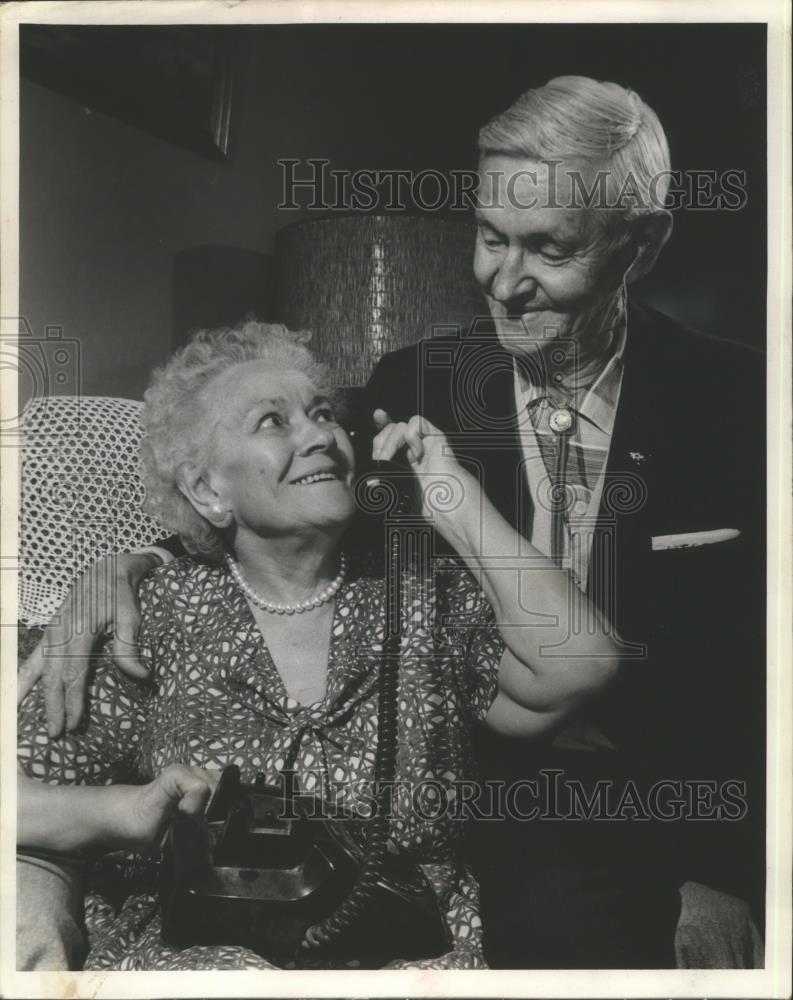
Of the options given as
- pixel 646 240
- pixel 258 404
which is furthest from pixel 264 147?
pixel 646 240

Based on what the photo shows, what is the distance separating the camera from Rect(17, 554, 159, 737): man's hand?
163 cm

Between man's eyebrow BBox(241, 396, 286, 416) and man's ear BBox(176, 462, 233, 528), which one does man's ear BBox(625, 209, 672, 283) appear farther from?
man's ear BBox(176, 462, 233, 528)

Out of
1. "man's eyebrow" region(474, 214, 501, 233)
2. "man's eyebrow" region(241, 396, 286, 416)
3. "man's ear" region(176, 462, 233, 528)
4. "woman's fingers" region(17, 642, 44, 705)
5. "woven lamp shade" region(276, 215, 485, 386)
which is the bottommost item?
"woman's fingers" region(17, 642, 44, 705)

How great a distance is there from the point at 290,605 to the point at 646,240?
867mm

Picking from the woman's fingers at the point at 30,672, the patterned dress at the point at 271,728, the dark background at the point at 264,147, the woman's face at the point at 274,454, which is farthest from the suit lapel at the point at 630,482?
the woman's fingers at the point at 30,672

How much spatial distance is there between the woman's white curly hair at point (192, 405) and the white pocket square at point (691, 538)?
24.2 inches

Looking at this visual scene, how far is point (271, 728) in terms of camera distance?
162cm

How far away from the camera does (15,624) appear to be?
168 cm

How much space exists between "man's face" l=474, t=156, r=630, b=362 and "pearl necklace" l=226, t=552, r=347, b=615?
1.61 ft

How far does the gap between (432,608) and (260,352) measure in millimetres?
514

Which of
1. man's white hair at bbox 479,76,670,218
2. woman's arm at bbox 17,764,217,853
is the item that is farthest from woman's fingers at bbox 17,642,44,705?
man's white hair at bbox 479,76,670,218

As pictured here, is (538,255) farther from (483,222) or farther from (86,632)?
(86,632)

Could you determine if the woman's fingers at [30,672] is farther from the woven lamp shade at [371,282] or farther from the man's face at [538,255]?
the man's face at [538,255]

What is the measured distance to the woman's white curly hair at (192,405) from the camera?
1.63 metres
